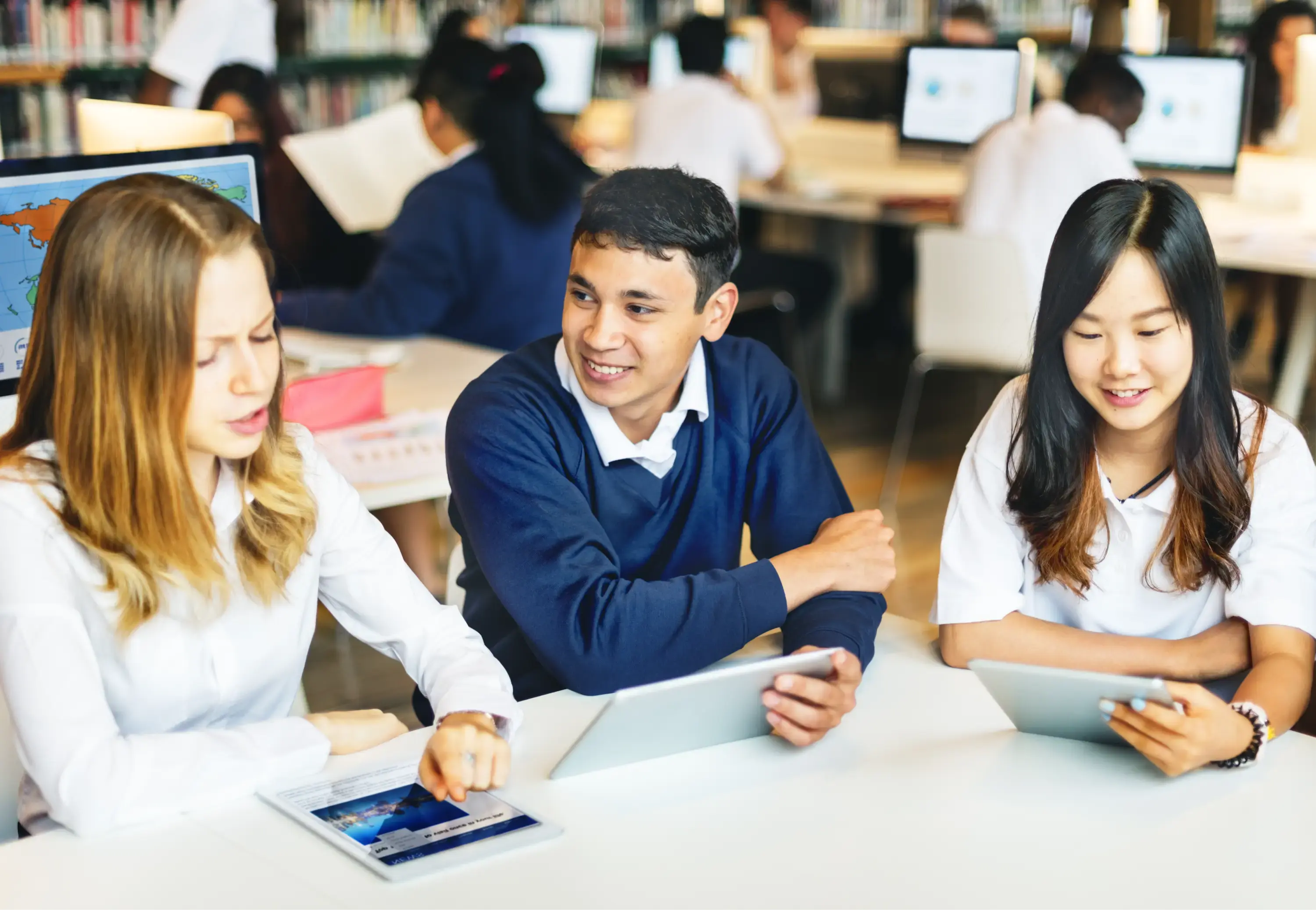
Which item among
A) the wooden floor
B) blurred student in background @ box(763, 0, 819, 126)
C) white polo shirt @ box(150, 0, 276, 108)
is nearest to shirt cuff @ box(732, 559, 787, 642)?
the wooden floor

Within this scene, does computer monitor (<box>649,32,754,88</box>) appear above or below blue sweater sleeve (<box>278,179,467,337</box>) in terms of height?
above

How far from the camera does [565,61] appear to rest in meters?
5.91

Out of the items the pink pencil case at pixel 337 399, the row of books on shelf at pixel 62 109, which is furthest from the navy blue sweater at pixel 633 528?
the row of books on shelf at pixel 62 109

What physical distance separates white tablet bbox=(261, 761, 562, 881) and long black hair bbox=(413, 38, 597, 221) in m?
2.02

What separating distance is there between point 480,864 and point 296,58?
4.91 m

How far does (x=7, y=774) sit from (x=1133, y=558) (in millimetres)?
1129

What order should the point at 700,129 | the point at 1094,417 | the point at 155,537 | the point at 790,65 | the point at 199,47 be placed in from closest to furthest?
the point at 155,537 → the point at 1094,417 → the point at 199,47 → the point at 700,129 → the point at 790,65

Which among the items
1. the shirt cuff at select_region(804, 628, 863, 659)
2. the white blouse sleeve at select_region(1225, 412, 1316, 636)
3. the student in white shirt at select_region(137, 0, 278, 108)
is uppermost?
the student in white shirt at select_region(137, 0, 278, 108)

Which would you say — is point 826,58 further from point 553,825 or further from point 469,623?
point 553,825

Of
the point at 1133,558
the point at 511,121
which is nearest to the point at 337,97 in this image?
the point at 511,121

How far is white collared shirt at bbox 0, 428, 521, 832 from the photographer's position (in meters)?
1.19

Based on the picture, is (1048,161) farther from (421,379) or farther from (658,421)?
(658,421)

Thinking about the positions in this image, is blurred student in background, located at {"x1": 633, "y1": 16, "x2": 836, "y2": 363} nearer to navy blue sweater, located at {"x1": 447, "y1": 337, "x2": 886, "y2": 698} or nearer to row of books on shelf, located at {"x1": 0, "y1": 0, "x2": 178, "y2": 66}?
row of books on shelf, located at {"x1": 0, "y1": 0, "x2": 178, "y2": 66}

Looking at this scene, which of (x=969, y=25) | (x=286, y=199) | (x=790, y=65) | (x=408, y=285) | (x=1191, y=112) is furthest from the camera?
(x=790, y=65)
